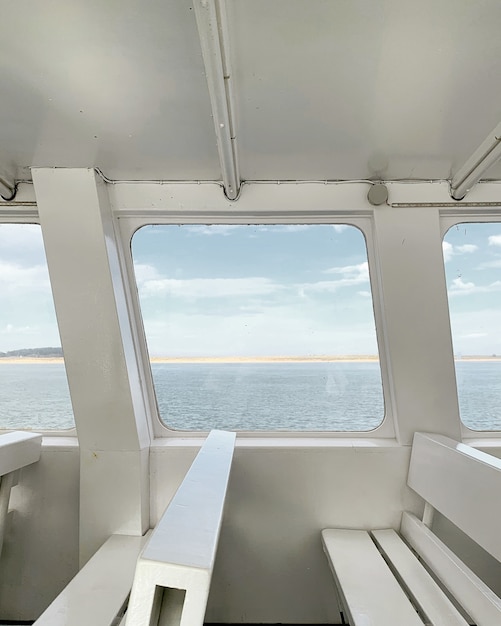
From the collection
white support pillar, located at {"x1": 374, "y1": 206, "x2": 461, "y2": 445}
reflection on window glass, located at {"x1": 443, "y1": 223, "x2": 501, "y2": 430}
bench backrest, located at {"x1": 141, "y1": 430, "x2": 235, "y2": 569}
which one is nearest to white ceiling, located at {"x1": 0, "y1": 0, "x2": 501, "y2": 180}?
white support pillar, located at {"x1": 374, "y1": 206, "x2": 461, "y2": 445}

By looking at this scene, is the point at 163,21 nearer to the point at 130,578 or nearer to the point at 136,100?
the point at 136,100

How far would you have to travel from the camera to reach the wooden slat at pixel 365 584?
1.58 meters

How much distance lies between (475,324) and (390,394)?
66 centimetres

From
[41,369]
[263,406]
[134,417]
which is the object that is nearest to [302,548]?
[263,406]

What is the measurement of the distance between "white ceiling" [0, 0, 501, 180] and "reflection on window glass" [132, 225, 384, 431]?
485mm

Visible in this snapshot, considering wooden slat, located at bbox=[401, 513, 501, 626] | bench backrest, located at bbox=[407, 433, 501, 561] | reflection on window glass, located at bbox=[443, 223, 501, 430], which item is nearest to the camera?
wooden slat, located at bbox=[401, 513, 501, 626]

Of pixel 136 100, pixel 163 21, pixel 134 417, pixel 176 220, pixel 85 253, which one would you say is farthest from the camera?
pixel 176 220

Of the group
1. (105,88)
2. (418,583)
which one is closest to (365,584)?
(418,583)

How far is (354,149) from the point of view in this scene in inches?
76.4

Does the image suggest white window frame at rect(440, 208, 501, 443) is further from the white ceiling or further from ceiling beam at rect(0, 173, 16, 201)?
ceiling beam at rect(0, 173, 16, 201)

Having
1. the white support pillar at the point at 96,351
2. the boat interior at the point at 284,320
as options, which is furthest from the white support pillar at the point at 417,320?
the white support pillar at the point at 96,351

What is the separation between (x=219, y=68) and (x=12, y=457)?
2.04m

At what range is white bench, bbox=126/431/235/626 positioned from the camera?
2.40 feet

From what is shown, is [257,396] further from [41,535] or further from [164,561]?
[164,561]
